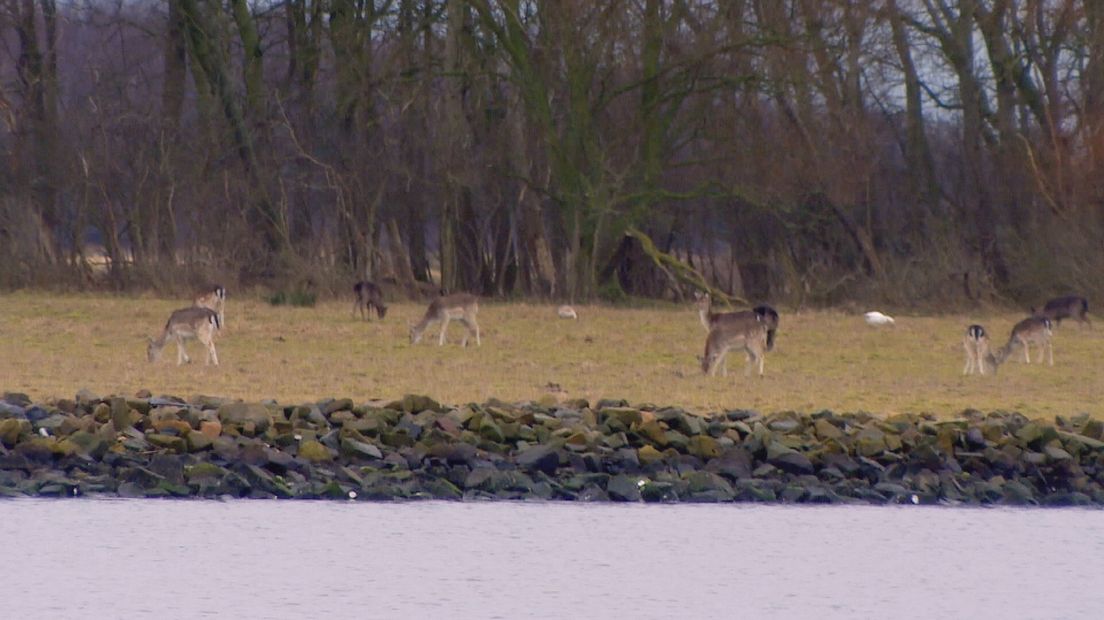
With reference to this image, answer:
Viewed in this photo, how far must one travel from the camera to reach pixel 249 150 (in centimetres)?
3706

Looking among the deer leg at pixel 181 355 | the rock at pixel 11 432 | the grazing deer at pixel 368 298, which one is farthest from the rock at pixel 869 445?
the grazing deer at pixel 368 298

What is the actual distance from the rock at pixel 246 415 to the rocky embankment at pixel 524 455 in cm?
2

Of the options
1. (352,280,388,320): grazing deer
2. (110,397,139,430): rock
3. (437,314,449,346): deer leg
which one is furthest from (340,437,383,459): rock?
(352,280,388,320): grazing deer

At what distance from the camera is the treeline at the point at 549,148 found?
114 ft

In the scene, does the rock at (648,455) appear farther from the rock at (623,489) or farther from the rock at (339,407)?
the rock at (339,407)

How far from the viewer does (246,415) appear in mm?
16500

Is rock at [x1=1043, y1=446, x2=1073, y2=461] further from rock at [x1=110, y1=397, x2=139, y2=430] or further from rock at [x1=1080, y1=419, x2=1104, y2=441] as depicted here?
rock at [x1=110, y1=397, x2=139, y2=430]

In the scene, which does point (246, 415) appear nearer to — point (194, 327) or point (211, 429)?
point (211, 429)

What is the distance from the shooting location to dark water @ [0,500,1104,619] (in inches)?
449

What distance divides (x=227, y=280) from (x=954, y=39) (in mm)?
15485

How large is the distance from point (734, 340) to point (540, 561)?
9.65 metres

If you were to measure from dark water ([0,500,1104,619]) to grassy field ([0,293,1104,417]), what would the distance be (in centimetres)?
439

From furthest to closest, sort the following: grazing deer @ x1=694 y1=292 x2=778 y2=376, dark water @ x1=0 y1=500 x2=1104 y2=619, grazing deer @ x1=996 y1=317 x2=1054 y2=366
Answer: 1. grazing deer @ x1=996 y1=317 x2=1054 y2=366
2. grazing deer @ x1=694 y1=292 x2=778 y2=376
3. dark water @ x1=0 y1=500 x2=1104 y2=619

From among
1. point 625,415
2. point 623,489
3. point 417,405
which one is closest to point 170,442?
point 417,405
